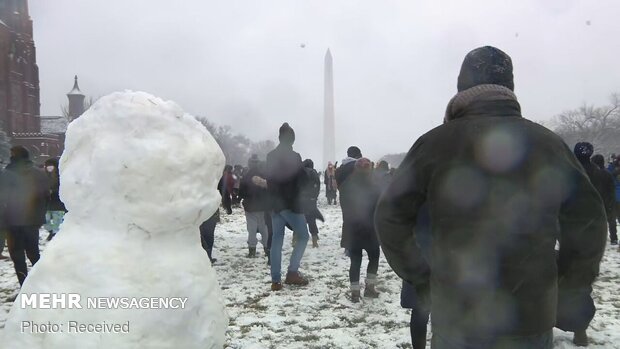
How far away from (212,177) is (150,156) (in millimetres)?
358

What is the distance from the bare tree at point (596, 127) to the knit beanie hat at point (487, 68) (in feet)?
240

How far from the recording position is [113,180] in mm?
2225

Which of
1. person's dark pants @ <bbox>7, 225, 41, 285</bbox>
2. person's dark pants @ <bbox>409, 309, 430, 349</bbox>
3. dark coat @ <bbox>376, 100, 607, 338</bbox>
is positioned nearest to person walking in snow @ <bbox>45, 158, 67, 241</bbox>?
person's dark pants @ <bbox>7, 225, 41, 285</bbox>

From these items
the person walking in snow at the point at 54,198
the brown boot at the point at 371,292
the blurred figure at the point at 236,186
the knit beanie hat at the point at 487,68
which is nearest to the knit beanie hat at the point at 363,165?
the brown boot at the point at 371,292

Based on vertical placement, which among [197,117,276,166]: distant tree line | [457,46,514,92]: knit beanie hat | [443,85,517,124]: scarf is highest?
[457,46,514,92]: knit beanie hat

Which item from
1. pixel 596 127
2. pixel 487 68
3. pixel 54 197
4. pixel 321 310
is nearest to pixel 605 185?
pixel 321 310

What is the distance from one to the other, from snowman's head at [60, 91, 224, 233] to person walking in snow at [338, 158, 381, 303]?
350 centimetres

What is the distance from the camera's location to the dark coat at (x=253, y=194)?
8273mm

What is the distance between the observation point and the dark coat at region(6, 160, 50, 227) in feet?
19.2

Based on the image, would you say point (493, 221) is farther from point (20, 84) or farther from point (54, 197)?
point (20, 84)

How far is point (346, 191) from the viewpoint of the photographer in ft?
19.6

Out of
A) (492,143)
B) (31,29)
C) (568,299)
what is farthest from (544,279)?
(31,29)

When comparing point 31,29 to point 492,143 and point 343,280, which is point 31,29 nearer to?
point 343,280

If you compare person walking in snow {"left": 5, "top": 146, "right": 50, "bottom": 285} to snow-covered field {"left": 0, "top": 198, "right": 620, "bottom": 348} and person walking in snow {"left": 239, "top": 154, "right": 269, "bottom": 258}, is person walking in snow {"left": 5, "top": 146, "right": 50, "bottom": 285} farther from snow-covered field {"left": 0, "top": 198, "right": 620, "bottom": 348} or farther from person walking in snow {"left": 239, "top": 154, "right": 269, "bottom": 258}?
person walking in snow {"left": 239, "top": 154, "right": 269, "bottom": 258}
